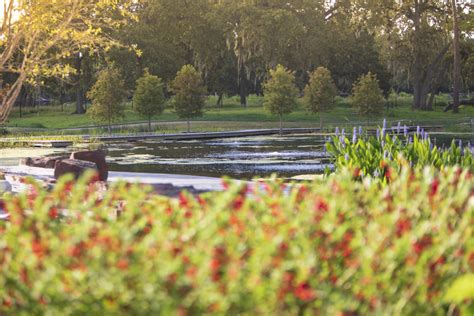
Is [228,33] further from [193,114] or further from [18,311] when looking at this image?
[18,311]

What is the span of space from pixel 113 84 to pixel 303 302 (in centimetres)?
4784

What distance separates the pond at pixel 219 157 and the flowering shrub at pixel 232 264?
15388 mm

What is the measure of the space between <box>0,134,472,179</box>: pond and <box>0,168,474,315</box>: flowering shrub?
50.5ft

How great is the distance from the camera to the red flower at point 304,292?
3.72 metres

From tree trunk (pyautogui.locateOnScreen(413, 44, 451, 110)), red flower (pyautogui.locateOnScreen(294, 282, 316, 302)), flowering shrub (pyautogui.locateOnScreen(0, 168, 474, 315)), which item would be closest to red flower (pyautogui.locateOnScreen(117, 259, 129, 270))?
flowering shrub (pyautogui.locateOnScreen(0, 168, 474, 315))

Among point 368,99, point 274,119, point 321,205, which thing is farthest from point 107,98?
point 321,205

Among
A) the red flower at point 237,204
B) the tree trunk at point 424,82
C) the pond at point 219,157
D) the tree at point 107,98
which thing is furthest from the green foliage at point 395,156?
the tree trunk at point 424,82

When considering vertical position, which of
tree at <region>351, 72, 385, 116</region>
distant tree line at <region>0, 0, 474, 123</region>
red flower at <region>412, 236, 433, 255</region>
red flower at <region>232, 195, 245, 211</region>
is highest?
distant tree line at <region>0, 0, 474, 123</region>

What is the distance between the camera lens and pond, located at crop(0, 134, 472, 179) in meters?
23.8

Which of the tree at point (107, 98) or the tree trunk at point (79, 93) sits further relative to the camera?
the tree trunk at point (79, 93)

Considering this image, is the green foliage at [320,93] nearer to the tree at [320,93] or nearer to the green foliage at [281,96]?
the tree at [320,93]

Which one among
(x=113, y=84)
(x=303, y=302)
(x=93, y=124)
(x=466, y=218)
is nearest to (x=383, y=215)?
(x=466, y=218)

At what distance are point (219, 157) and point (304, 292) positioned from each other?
82.9 feet

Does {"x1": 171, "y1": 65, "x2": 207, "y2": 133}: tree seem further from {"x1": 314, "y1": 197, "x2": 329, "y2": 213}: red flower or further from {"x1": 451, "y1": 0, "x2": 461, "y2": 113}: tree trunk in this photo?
{"x1": 314, "y1": 197, "x2": 329, "y2": 213}: red flower
